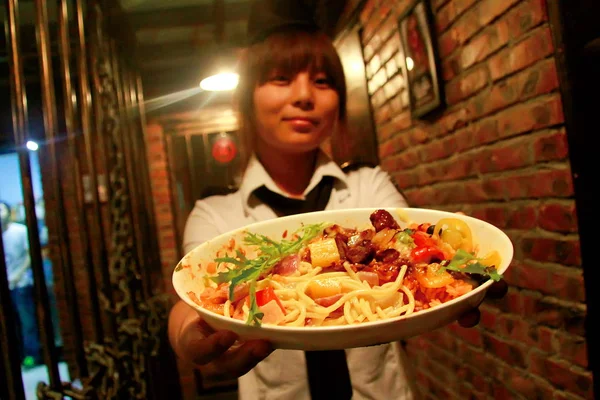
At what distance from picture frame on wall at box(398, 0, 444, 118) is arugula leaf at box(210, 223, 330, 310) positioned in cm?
119

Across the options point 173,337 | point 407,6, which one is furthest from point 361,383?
point 407,6

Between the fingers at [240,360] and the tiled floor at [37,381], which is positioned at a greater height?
the fingers at [240,360]

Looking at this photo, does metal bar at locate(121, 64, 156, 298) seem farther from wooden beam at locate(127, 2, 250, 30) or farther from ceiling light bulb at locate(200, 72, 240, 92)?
ceiling light bulb at locate(200, 72, 240, 92)

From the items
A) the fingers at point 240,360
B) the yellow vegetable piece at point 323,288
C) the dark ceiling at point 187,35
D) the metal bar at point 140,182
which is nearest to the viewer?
the fingers at point 240,360

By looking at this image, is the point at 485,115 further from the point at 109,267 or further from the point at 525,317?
the point at 109,267

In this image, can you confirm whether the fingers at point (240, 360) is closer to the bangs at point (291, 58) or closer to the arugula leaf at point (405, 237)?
the arugula leaf at point (405, 237)

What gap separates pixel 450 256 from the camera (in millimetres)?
777

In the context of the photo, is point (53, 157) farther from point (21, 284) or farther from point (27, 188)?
point (21, 284)

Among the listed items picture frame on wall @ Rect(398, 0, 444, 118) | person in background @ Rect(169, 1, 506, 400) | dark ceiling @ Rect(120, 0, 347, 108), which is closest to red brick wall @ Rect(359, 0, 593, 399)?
picture frame on wall @ Rect(398, 0, 444, 118)

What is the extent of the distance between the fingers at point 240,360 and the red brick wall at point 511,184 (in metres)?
1.05

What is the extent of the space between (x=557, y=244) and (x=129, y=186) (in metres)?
2.37

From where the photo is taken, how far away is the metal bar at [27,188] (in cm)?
114

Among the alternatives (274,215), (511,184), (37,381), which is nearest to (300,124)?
(274,215)

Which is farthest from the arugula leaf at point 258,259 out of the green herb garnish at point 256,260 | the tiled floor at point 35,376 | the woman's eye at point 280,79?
the tiled floor at point 35,376
